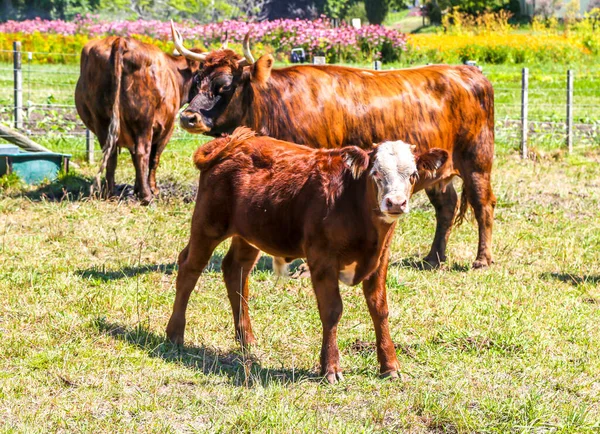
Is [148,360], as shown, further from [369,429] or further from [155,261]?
[155,261]

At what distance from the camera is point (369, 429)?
4.59 meters

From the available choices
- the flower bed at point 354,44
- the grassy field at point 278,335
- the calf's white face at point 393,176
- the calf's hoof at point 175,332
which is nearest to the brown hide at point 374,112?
the grassy field at point 278,335

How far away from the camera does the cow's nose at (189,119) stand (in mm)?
7441

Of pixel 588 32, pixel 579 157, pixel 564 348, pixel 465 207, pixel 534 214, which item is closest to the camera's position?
pixel 564 348

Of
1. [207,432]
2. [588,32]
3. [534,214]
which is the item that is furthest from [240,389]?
[588,32]

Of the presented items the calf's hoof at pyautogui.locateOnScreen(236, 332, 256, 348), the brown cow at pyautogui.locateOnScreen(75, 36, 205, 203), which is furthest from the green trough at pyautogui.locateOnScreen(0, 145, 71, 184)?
the calf's hoof at pyautogui.locateOnScreen(236, 332, 256, 348)

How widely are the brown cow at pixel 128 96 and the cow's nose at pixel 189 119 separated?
3.15m

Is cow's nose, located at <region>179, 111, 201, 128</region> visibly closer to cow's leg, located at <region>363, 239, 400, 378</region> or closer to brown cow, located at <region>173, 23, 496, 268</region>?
brown cow, located at <region>173, 23, 496, 268</region>

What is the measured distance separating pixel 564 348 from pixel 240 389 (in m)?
2.35

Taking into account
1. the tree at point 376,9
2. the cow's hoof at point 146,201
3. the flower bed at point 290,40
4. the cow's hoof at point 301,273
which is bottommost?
the cow's hoof at point 301,273

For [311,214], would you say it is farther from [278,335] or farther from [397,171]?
[278,335]

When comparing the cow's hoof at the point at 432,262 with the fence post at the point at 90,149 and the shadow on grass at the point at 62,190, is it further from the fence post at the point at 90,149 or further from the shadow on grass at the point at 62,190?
the fence post at the point at 90,149

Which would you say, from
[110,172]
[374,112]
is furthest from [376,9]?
[374,112]

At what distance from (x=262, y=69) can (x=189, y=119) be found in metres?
0.87
